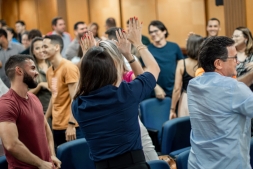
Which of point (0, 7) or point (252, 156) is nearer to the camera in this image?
point (252, 156)

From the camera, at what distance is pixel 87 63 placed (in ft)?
7.51

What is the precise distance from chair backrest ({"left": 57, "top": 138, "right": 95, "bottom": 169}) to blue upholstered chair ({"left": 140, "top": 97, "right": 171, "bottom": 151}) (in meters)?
1.46

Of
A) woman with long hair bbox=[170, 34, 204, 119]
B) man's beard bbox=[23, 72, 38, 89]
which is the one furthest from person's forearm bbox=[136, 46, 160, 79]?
woman with long hair bbox=[170, 34, 204, 119]

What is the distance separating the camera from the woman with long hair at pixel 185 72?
15.0 ft

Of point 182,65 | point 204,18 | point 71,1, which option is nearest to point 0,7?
point 71,1

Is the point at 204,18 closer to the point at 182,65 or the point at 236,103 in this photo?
the point at 182,65

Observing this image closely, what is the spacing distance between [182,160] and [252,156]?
460mm

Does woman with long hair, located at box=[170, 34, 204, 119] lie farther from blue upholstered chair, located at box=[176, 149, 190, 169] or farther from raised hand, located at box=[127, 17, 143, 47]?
raised hand, located at box=[127, 17, 143, 47]

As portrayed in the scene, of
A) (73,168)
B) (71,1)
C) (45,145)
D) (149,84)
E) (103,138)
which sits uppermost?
(71,1)

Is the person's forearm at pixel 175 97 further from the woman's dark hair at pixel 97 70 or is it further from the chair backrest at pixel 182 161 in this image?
the woman's dark hair at pixel 97 70

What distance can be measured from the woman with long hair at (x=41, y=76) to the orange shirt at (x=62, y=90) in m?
0.72

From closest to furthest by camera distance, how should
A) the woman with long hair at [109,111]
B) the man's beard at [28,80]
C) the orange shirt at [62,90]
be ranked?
the woman with long hair at [109,111] → the man's beard at [28,80] → the orange shirt at [62,90]

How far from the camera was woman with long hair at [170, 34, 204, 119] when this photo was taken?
4.56 meters

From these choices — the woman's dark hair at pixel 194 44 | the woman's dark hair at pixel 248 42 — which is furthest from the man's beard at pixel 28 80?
the woman's dark hair at pixel 248 42
